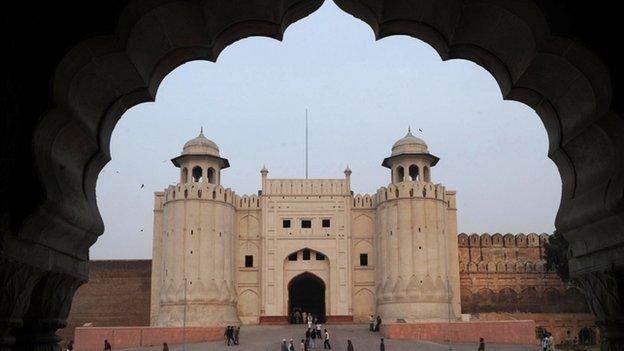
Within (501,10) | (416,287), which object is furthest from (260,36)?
(416,287)

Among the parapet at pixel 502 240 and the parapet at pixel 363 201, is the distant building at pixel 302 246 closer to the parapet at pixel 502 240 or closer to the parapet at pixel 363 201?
the parapet at pixel 363 201

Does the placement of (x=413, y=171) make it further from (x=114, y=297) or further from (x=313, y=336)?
(x=114, y=297)

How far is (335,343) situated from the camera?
2608 cm

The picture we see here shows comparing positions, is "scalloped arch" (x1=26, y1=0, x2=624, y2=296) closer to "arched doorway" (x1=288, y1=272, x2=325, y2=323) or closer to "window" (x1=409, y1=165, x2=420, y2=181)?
"window" (x1=409, y1=165, x2=420, y2=181)

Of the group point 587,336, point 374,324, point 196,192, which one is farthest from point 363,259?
point 587,336

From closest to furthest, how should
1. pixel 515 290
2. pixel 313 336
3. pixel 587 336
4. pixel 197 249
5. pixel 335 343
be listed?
pixel 313 336, pixel 335 343, pixel 197 249, pixel 587 336, pixel 515 290

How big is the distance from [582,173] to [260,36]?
2240 mm

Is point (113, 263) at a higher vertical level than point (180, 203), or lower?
lower

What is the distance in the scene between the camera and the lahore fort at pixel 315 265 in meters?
31.5

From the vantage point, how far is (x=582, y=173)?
4.30m

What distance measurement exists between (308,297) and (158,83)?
33.0m

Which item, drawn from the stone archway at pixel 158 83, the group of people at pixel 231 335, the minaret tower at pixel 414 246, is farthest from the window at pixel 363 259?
the stone archway at pixel 158 83

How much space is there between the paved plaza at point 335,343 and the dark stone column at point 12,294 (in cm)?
2146

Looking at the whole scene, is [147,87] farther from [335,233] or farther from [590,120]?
[335,233]
